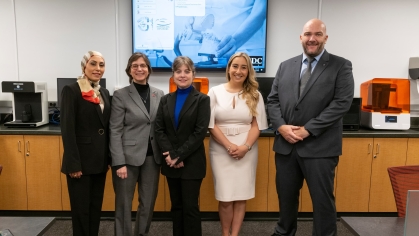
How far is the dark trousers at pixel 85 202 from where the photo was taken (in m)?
2.02

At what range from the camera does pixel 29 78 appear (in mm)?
3463

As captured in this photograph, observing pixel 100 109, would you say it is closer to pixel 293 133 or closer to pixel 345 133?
pixel 293 133

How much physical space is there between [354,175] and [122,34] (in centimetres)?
284

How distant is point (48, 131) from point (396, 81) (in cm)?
355

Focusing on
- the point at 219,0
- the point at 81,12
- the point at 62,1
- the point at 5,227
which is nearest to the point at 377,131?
the point at 219,0

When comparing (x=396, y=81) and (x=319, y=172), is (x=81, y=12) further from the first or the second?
(x=396, y=81)

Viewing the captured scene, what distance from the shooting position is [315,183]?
6.93 ft

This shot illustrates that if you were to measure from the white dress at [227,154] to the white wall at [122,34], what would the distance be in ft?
4.20

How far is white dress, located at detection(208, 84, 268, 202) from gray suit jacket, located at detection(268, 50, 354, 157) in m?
0.30

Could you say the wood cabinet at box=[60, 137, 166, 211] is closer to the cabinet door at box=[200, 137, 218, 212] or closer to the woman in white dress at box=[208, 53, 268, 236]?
the cabinet door at box=[200, 137, 218, 212]

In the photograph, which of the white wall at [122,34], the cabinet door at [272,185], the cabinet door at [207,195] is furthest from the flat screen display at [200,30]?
the cabinet door at [207,195]

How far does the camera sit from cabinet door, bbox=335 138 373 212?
9.68 ft

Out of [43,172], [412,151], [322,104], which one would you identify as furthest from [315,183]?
[43,172]

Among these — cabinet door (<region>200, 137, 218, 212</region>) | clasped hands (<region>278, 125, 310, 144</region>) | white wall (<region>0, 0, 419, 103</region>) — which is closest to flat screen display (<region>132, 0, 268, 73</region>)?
white wall (<region>0, 0, 419, 103</region>)
